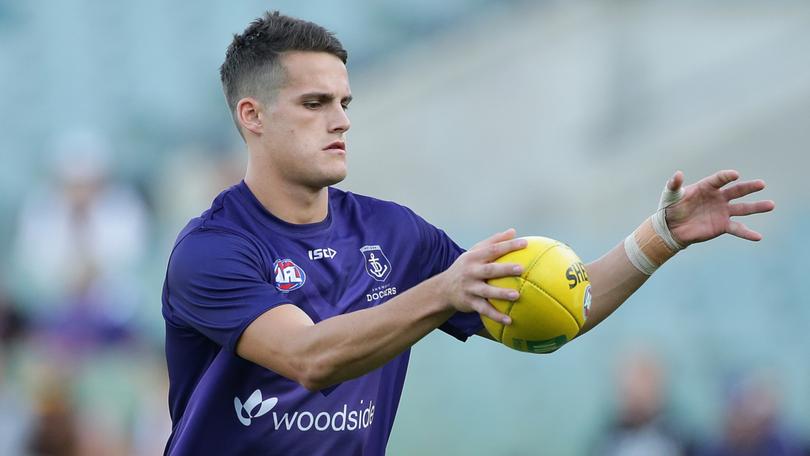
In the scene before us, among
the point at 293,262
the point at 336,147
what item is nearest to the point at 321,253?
the point at 293,262

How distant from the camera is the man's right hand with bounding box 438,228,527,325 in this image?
3744 mm

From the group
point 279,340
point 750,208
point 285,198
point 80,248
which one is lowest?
point 279,340

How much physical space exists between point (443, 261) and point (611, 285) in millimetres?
695

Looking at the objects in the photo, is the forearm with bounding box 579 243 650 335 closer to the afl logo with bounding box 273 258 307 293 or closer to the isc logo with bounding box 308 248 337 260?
the isc logo with bounding box 308 248 337 260

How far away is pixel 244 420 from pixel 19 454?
21.4 ft

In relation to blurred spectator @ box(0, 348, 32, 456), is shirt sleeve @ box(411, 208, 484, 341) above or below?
below

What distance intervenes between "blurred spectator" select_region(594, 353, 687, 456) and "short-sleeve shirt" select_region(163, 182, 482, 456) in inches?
225

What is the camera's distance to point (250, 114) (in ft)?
16.0

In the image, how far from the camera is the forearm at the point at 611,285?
491cm

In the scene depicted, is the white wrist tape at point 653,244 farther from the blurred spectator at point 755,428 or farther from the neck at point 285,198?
the blurred spectator at point 755,428

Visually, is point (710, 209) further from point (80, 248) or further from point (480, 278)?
point (80, 248)

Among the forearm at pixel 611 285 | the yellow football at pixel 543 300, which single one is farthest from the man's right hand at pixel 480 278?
the forearm at pixel 611 285

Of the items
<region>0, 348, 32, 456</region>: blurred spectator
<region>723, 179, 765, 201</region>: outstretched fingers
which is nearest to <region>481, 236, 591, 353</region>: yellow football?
<region>723, 179, 765, 201</region>: outstretched fingers

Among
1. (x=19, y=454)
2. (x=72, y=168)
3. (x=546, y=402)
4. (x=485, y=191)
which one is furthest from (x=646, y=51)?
(x=19, y=454)
